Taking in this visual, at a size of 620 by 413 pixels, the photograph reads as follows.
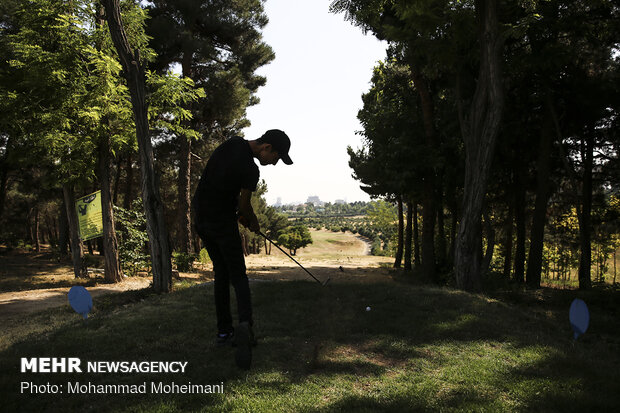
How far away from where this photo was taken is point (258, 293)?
7.12m

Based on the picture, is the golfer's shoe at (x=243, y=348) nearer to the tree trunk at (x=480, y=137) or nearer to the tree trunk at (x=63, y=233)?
the tree trunk at (x=480, y=137)

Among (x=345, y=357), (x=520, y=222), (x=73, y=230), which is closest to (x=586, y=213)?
(x=520, y=222)

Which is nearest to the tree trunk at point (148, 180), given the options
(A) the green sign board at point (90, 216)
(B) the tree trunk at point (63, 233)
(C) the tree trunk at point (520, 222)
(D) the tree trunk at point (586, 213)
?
(A) the green sign board at point (90, 216)

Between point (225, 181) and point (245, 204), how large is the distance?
0.33 meters

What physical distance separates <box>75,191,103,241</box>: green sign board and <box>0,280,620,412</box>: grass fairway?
5.29 metres

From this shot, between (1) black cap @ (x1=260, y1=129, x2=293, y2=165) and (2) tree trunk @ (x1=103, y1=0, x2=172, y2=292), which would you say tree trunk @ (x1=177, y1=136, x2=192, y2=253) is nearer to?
(2) tree trunk @ (x1=103, y1=0, x2=172, y2=292)

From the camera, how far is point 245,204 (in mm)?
3791

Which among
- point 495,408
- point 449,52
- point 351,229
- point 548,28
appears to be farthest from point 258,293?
point 351,229

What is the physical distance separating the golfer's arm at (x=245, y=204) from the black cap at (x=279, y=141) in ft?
1.97

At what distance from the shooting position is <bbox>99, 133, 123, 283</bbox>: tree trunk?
1123 centimetres

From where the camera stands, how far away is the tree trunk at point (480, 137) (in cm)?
886

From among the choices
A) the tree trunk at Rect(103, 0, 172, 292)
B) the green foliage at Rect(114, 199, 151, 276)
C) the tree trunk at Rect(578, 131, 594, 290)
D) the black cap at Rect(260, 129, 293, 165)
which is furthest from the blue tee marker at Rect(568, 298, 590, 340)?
the green foliage at Rect(114, 199, 151, 276)

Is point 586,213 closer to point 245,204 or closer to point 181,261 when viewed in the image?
point 245,204

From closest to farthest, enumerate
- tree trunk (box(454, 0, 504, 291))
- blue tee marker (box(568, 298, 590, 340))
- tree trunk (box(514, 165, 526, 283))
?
blue tee marker (box(568, 298, 590, 340)), tree trunk (box(454, 0, 504, 291)), tree trunk (box(514, 165, 526, 283))
